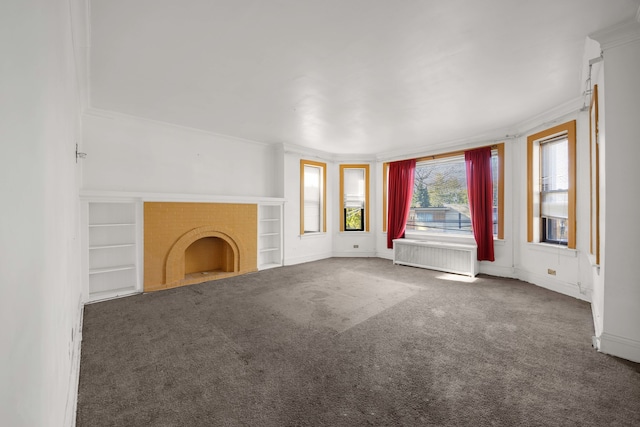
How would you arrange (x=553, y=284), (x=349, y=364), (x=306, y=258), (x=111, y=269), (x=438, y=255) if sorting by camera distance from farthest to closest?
(x=306, y=258)
(x=438, y=255)
(x=553, y=284)
(x=111, y=269)
(x=349, y=364)

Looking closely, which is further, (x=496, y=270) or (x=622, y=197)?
(x=496, y=270)

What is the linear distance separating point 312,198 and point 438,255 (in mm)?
3302

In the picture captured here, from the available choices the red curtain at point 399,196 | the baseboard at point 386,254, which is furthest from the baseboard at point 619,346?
the baseboard at point 386,254

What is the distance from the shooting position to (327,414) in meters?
1.71

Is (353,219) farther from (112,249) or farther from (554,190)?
(112,249)

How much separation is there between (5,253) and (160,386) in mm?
1961

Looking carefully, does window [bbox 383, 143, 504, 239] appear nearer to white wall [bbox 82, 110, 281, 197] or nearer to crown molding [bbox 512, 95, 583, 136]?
crown molding [bbox 512, 95, 583, 136]

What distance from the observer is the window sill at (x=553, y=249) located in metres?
3.99

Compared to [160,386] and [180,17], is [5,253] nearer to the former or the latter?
[160,386]

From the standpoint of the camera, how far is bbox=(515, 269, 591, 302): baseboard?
12.7 feet

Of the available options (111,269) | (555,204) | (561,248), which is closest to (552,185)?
(555,204)

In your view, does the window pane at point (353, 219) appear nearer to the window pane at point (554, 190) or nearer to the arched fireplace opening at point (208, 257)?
the arched fireplace opening at point (208, 257)

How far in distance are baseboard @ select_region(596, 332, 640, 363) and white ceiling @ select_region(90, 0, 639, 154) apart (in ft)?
8.97

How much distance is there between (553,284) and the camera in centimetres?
426
